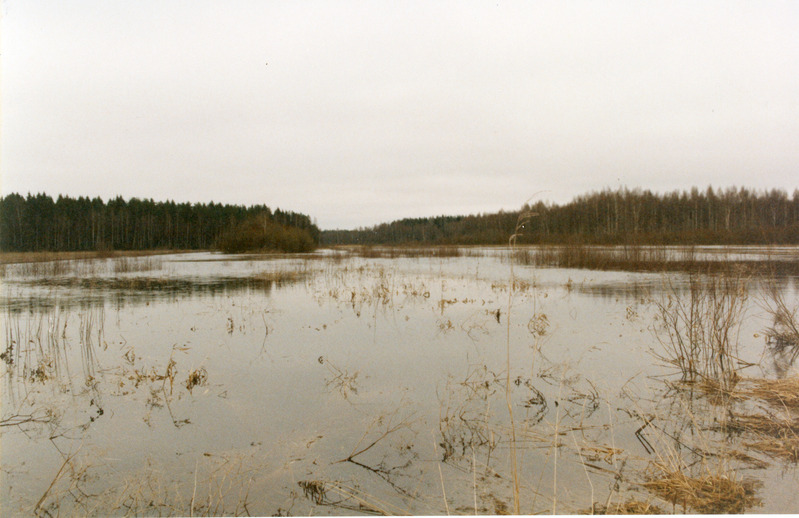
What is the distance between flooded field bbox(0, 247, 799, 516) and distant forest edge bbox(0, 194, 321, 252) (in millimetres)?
22641

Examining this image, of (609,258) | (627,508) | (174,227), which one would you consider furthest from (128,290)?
(174,227)

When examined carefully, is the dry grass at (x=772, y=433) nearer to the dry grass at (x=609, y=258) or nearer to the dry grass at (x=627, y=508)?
the dry grass at (x=627, y=508)

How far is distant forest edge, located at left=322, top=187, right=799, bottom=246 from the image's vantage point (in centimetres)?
595

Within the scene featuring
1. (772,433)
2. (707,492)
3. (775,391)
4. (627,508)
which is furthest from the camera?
(775,391)

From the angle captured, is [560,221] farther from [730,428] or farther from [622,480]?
[622,480]

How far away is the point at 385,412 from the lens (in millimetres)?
3486

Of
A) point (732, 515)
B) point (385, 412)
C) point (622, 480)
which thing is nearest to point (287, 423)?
point (385, 412)

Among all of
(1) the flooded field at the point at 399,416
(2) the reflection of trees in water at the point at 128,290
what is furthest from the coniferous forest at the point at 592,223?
(2) the reflection of trees in water at the point at 128,290

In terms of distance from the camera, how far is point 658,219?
945cm

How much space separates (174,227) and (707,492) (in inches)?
1938

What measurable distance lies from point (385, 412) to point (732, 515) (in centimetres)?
222

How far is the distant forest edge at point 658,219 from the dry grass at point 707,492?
2467 millimetres

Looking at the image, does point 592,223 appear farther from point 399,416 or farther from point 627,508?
point 627,508

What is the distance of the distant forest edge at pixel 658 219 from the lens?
5945 mm
